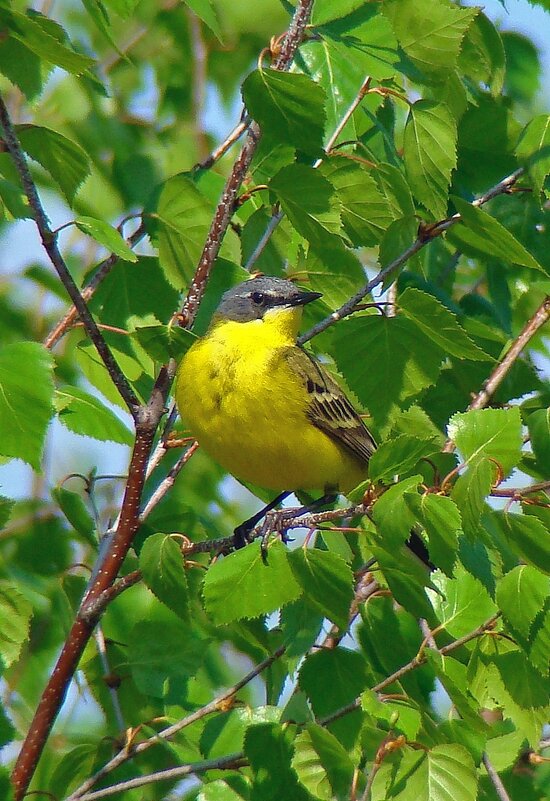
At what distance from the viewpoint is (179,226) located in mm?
4047

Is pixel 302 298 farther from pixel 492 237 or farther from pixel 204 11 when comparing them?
pixel 204 11

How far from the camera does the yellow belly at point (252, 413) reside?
443 cm

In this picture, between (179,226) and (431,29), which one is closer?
(431,29)

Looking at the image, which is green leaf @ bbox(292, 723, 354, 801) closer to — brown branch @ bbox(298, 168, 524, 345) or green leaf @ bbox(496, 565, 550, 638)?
green leaf @ bbox(496, 565, 550, 638)

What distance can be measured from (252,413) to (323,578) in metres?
1.53

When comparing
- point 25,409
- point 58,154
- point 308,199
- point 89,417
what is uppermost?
point 58,154

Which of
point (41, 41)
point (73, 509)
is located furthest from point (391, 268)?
point (73, 509)

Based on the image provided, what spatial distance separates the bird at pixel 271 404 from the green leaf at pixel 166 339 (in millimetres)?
934

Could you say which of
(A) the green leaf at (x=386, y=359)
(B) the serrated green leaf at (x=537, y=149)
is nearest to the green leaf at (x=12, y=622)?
(A) the green leaf at (x=386, y=359)

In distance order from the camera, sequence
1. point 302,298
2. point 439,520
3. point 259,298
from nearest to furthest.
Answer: point 439,520 < point 302,298 < point 259,298

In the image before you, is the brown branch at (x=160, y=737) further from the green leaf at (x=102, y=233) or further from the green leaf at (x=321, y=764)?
the green leaf at (x=102, y=233)

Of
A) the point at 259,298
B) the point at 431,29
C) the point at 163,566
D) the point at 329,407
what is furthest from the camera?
the point at 259,298

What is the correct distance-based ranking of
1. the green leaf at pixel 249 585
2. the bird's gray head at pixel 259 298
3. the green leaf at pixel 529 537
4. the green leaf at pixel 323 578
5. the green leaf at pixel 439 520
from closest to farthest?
the green leaf at pixel 439 520 < the green leaf at pixel 529 537 < the green leaf at pixel 323 578 < the green leaf at pixel 249 585 < the bird's gray head at pixel 259 298

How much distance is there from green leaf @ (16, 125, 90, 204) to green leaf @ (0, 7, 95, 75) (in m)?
0.42
